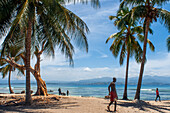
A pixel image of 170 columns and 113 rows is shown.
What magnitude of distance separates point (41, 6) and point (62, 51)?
3.10 m

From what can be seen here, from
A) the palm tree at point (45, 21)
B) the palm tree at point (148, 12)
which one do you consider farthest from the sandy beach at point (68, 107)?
the palm tree at point (148, 12)

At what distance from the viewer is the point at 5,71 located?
93.5ft

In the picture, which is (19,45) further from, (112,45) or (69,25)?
(112,45)

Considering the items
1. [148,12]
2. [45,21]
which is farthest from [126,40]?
[45,21]

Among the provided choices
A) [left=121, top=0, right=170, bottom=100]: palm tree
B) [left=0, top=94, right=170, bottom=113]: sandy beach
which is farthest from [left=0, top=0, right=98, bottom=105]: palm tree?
[left=121, top=0, right=170, bottom=100]: palm tree

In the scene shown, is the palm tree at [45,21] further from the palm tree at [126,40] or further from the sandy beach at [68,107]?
the palm tree at [126,40]

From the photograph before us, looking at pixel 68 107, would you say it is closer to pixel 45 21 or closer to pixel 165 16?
pixel 45 21

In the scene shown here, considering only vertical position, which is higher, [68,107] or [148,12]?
[148,12]

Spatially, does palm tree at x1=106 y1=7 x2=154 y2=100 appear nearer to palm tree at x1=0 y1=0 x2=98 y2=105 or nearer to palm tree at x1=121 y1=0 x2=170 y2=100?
palm tree at x1=121 y1=0 x2=170 y2=100

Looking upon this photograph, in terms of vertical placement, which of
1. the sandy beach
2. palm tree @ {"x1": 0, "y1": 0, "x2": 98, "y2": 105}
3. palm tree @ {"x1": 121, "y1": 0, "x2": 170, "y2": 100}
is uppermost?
palm tree @ {"x1": 121, "y1": 0, "x2": 170, "y2": 100}

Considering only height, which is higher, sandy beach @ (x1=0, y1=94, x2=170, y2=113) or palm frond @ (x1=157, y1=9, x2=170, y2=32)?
palm frond @ (x1=157, y1=9, x2=170, y2=32)

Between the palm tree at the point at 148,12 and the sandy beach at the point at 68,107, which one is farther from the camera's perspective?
the palm tree at the point at 148,12

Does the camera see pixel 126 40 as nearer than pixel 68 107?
No

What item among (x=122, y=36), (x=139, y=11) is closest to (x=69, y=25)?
(x=139, y=11)
